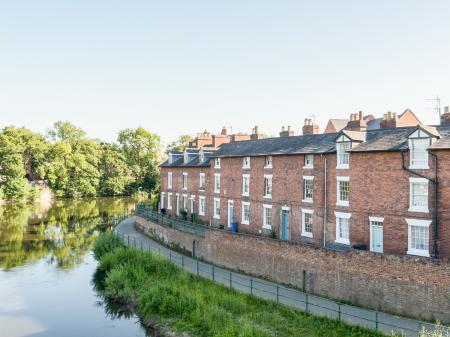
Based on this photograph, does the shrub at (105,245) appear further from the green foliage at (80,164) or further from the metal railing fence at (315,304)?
the green foliage at (80,164)

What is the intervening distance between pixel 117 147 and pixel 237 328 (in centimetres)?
Result: 8144

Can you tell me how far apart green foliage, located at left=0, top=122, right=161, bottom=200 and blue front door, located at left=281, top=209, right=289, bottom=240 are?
196 feet

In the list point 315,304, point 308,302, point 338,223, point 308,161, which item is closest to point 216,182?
point 308,161

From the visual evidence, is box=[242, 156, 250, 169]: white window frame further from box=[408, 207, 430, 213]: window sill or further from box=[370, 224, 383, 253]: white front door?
box=[408, 207, 430, 213]: window sill

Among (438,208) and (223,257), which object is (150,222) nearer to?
(223,257)

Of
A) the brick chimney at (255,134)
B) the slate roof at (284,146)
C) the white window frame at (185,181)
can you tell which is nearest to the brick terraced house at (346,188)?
the slate roof at (284,146)

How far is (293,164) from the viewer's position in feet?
92.9

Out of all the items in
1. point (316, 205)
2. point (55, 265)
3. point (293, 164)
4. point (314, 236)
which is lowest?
point (55, 265)

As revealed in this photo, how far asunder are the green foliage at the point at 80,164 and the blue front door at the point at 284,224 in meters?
59.8

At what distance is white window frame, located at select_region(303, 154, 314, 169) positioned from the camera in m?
27.0

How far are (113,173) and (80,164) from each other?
7.52m

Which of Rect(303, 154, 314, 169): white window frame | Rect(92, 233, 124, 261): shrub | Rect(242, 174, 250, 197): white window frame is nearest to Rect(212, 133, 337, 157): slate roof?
Rect(303, 154, 314, 169): white window frame

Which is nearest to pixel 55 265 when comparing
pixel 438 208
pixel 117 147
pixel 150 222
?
pixel 150 222

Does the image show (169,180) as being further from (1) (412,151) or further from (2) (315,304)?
(1) (412,151)
